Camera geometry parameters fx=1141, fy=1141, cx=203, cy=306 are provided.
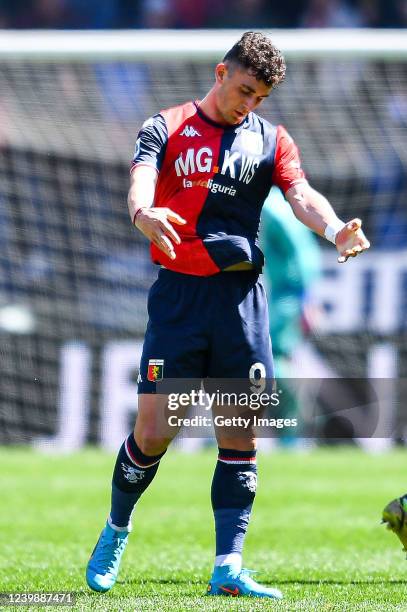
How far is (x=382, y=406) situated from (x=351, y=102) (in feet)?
9.64

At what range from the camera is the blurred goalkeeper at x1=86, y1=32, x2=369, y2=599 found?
4.41 meters

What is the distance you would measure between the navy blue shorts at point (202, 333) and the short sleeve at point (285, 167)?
0.42 metres

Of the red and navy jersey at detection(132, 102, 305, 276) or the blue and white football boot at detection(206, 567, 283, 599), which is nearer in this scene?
the blue and white football boot at detection(206, 567, 283, 599)

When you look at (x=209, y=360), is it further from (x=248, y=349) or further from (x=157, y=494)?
(x=157, y=494)

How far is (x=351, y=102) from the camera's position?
10992mm

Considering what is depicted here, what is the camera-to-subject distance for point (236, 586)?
4.31 m

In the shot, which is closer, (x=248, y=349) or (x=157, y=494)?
(x=248, y=349)

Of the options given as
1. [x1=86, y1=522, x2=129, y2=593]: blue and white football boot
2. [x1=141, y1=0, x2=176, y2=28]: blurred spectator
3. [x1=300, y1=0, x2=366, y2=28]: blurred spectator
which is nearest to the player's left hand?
[x1=86, y1=522, x2=129, y2=593]: blue and white football boot

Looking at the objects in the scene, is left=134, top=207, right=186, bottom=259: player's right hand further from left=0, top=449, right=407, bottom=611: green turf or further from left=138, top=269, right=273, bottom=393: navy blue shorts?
left=0, top=449, right=407, bottom=611: green turf

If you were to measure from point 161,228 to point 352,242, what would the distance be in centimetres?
72

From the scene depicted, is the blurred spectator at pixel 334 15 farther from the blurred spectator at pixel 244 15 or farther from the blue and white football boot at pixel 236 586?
the blue and white football boot at pixel 236 586

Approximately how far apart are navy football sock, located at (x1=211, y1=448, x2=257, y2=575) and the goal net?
6.31 meters

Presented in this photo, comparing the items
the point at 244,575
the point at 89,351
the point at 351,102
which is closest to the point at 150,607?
the point at 244,575

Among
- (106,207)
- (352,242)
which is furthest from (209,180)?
(106,207)
